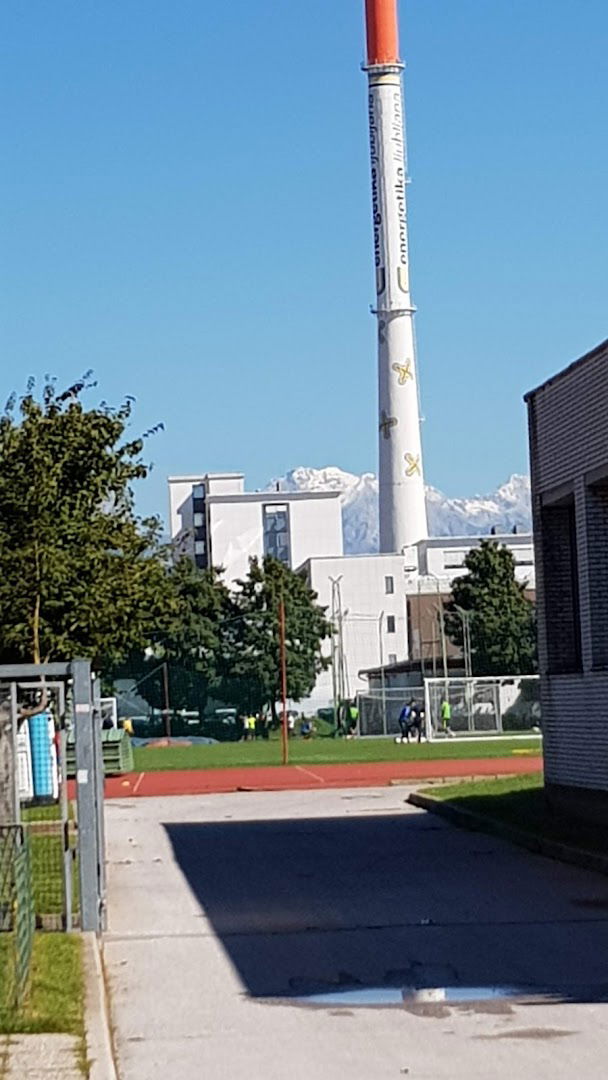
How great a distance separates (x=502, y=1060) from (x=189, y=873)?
11388 millimetres

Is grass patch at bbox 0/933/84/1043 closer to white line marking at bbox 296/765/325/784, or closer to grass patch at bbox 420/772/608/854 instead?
grass patch at bbox 420/772/608/854

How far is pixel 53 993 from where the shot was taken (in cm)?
1180

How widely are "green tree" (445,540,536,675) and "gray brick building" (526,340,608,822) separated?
234 feet

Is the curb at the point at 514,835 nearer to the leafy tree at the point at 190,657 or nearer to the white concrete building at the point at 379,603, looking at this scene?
the leafy tree at the point at 190,657

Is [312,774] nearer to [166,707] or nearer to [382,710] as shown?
[382,710]

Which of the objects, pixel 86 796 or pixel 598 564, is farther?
pixel 598 564

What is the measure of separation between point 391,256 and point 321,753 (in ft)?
198


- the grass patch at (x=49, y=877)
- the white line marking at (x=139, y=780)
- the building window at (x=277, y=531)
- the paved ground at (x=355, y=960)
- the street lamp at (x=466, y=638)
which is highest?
the building window at (x=277, y=531)

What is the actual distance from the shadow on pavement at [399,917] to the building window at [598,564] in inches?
106

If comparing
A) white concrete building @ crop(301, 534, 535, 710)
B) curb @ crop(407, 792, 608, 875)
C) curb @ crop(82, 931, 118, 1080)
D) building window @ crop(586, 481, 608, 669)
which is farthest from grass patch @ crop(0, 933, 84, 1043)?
white concrete building @ crop(301, 534, 535, 710)

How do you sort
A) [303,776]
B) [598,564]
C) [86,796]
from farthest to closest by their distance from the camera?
[303,776]
[598,564]
[86,796]

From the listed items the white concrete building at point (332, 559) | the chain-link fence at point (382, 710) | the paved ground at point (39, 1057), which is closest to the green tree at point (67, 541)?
the paved ground at point (39, 1057)

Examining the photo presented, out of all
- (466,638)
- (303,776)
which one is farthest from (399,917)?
(466,638)

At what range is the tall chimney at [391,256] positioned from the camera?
114125 mm
